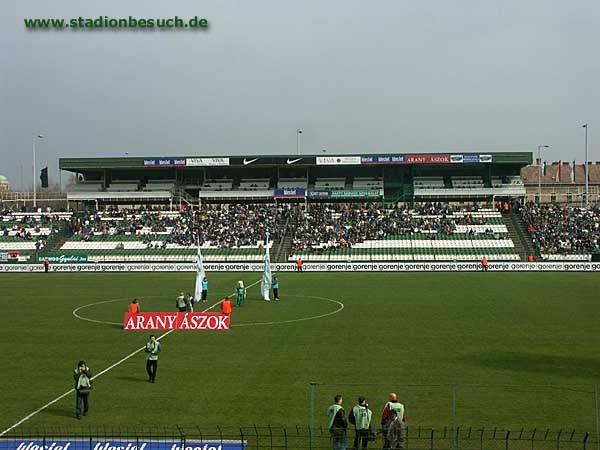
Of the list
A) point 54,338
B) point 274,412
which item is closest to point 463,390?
point 274,412

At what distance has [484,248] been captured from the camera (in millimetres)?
74812

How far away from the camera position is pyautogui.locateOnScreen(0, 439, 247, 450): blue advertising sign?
1257 cm

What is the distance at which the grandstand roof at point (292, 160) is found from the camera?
86.6m

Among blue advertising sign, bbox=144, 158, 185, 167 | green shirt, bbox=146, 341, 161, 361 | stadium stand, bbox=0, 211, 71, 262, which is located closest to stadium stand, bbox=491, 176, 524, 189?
blue advertising sign, bbox=144, 158, 185, 167

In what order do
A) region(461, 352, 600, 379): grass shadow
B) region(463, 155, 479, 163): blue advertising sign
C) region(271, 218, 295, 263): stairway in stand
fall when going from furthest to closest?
1. region(463, 155, 479, 163): blue advertising sign
2. region(271, 218, 295, 263): stairway in stand
3. region(461, 352, 600, 379): grass shadow

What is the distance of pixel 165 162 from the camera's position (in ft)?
294

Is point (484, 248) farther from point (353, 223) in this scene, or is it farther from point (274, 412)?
point (274, 412)

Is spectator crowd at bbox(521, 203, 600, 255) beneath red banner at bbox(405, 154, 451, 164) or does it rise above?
beneath

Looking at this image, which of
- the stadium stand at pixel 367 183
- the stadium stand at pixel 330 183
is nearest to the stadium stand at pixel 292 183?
the stadium stand at pixel 330 183

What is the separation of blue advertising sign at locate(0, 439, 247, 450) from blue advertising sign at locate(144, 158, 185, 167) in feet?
255

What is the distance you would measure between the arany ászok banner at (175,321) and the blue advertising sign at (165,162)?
198 ft

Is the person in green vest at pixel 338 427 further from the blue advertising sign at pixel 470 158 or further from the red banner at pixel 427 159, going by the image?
the blue advertising sign at pixel 470 158

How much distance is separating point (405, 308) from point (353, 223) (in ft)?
152

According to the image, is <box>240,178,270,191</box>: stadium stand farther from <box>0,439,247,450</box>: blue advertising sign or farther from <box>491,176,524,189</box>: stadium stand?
<box>0,439,247,450</box>: blue advertising sign
